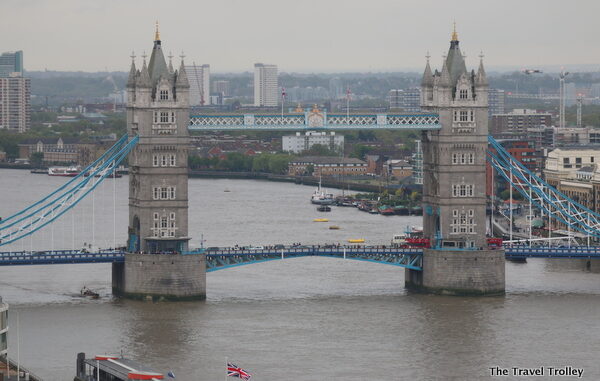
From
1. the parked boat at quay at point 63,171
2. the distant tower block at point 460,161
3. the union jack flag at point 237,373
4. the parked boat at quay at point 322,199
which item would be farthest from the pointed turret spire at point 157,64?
the parked boat at quay at point 63,171

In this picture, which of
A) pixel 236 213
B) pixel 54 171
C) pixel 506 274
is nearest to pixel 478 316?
pixel 506 274

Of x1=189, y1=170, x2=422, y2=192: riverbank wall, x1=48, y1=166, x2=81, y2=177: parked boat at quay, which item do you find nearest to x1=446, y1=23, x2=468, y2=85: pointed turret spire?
x1=189, y1=170, x2=422, y2=192: riverbank wall

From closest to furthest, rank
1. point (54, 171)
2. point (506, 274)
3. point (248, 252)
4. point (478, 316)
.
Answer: point (478, 316) → point (248, 252) → point (506, 274) → point (54, 171)

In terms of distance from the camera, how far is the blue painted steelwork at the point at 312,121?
80.3 m

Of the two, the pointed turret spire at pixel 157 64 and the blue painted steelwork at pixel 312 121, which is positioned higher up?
the pointed turret spire at pixel 157 64

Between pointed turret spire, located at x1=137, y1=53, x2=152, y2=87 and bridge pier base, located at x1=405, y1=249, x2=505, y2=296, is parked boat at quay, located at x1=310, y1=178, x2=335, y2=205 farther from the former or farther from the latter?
pointed turret spire, located at x1=137, y1=53, x2=152, y2=87

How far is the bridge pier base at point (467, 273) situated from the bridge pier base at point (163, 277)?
10.2 m

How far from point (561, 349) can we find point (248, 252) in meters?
17.0

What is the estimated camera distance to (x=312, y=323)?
235 ft

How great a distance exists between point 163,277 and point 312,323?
8017mm

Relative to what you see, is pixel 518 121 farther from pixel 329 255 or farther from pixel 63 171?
pixel 329 255

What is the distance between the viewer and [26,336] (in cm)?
6775

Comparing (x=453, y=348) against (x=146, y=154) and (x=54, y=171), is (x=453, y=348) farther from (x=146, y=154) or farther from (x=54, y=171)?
(x=54, y=171)

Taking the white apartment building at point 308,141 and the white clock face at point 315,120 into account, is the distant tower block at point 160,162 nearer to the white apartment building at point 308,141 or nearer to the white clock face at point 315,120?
the white clock face at point 315,120
